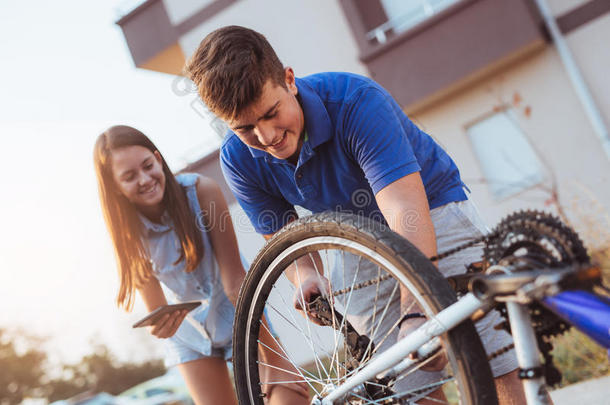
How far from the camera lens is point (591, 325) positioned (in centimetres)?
99

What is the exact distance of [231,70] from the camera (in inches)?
58.9

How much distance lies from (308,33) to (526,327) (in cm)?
738

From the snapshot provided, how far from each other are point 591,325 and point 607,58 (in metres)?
6.74

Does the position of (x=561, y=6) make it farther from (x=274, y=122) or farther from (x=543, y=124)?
(x=274, y=122)

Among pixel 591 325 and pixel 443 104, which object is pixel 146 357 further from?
pixel 591 325

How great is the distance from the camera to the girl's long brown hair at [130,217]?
2344 millimetres

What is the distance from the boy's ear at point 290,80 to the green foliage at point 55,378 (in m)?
22.8

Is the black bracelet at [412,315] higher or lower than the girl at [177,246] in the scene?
lower

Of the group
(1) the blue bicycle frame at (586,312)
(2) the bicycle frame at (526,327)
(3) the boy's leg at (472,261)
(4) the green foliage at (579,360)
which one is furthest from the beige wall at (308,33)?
(1) the blue bicycle frame at (586,312)

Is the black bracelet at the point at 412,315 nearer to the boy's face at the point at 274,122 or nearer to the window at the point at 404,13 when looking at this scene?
the boy's face at the point at 274,122

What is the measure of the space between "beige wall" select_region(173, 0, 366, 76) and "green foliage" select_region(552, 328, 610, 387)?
4812 mm

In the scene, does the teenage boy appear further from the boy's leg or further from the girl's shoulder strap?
the girl's shoulder strap

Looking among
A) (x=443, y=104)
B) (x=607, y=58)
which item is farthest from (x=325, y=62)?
(x=607, y=58)

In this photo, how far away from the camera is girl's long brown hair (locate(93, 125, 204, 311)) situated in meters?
2.34
